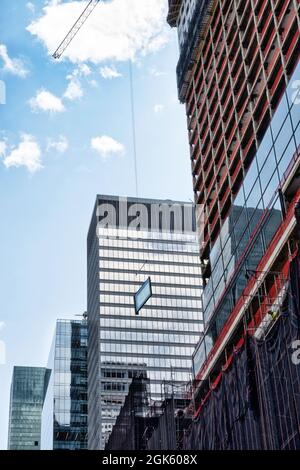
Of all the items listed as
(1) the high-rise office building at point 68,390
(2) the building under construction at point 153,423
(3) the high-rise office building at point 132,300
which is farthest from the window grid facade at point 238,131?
(1) the high-rise office building at point 68,390

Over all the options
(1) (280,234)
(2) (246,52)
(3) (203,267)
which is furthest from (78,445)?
(1) (280,234)

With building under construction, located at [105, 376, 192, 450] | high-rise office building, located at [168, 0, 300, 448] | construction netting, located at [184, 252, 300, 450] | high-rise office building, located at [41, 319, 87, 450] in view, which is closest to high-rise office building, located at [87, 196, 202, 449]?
high-rise office building, located at [41, 319, 87, 450]

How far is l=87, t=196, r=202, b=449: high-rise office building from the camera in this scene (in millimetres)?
149875

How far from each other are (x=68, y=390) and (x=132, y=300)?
31922 millimetres

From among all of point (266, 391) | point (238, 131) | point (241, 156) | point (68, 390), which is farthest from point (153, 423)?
point (68, 390)

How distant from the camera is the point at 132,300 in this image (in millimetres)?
155875

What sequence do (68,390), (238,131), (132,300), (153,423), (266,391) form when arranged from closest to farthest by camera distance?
(266,391)
(238,131)
(153,423)
(132,300)
(68,390)

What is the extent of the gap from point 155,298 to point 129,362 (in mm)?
15151

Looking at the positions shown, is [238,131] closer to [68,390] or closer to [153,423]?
[153,423]

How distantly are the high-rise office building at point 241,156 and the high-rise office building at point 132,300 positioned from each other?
242ft

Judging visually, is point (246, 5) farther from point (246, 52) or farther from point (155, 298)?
point (155, 298)

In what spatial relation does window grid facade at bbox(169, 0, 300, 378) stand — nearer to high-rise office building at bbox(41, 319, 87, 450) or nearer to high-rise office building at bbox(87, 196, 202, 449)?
high-rise office building at bbox(87, 196, 202, 449)
